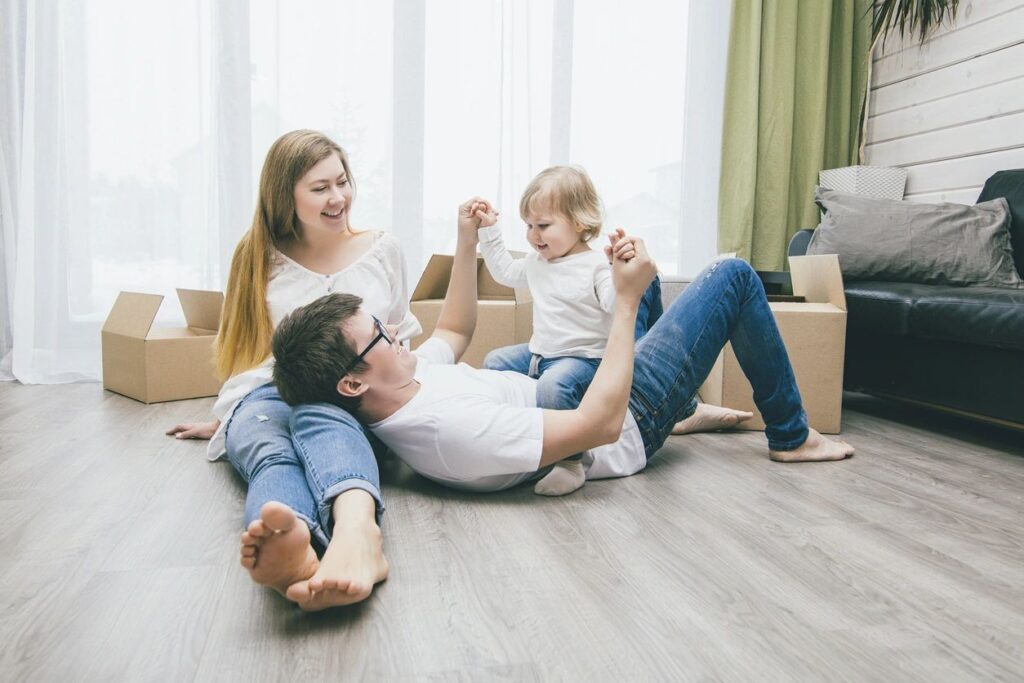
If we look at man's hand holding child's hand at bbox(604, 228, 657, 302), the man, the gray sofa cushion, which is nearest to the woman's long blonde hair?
the man

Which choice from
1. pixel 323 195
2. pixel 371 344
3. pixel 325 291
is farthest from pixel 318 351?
pixel 323 195

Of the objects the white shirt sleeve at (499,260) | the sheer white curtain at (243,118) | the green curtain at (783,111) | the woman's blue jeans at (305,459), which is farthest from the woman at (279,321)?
the green curtain at (783,111)

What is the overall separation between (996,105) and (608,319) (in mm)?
2024

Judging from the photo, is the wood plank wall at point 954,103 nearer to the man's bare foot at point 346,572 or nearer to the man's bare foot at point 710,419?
the man's bare foot at point 710,419

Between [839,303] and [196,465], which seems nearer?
[196,465]

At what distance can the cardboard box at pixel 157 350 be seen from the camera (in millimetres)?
2227

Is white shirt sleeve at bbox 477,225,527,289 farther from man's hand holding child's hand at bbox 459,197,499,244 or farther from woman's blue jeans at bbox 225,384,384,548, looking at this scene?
woman's blue jeans at bbox 225,384,384,548

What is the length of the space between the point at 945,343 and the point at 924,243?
47 cm

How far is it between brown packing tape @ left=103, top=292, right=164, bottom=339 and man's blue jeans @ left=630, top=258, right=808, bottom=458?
1.56 meters

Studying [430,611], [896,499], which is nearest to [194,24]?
[430,611]

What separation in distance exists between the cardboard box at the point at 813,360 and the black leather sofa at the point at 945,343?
0.20 metres

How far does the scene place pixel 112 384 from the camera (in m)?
2.40

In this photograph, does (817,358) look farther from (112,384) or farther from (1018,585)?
(112,384)

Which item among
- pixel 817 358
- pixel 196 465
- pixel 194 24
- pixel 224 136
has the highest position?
pixel 194 24
